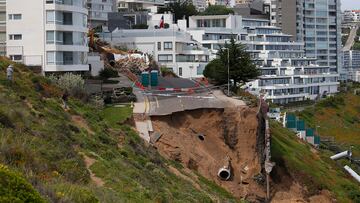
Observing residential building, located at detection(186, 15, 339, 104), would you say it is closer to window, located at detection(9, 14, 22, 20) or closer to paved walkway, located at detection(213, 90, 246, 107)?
paved walkway, located at detection(213, 90, 246, 107)

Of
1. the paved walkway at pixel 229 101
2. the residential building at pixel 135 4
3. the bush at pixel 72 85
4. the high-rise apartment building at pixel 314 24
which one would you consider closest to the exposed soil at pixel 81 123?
the bush at pixel 72 85

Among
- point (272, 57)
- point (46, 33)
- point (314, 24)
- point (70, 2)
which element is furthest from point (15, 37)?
point (314, 24)

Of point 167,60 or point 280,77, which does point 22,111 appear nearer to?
point 167,60

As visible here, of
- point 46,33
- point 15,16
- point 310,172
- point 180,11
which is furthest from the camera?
point 180,11

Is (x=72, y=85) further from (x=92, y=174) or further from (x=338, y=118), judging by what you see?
(x=338, y=118)

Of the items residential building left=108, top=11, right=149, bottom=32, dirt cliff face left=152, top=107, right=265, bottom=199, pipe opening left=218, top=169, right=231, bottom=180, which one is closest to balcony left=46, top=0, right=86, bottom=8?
dirt cliff face left=152, top=107, right=265, bottom=199

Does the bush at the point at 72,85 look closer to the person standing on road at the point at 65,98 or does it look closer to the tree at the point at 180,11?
the person standing on road at the point at 65,98
